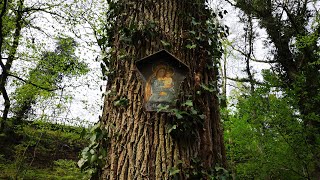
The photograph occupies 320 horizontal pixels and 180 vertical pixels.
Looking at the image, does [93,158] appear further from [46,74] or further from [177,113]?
[46,74]

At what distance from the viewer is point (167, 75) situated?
6.47 feet

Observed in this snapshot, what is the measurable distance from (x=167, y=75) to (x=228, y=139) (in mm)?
6817

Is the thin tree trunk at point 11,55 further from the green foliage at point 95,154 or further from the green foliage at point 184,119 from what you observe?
the green foliage at point 184,119

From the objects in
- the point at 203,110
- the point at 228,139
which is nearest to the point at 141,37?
the point at 203,110

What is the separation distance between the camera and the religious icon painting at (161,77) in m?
1.90

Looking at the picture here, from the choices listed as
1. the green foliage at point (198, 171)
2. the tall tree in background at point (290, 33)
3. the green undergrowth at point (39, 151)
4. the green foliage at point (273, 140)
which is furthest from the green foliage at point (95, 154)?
the tall tree in background at point (290, 33)

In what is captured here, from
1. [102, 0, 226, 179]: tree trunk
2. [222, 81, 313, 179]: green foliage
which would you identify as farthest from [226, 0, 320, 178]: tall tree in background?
[102, 0, 226, 179]: tree trunk

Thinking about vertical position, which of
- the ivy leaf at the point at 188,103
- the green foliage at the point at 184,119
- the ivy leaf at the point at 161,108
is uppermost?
the ivy leaf at the point at 188,103

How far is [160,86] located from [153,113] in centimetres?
21

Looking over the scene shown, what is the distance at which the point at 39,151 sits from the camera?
10156 millimetres

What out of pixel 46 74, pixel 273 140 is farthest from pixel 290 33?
pixel 46 74

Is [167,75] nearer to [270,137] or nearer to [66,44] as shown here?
[270,137]

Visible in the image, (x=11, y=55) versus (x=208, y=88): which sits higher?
(x=11, y=55)

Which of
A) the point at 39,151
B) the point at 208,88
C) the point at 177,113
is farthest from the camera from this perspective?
the point at 39,151
